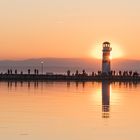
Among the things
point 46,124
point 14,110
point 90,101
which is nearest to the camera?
point 46,124

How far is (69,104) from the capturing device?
26734 millimetres

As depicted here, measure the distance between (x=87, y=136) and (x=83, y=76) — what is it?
4892cm

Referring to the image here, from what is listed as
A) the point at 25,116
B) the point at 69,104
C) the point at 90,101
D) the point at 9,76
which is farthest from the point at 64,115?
the point at 9,76

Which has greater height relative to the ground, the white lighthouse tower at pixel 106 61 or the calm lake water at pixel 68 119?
the white lighthouse tower at pixel 106 61

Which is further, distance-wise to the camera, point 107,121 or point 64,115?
point 64,115

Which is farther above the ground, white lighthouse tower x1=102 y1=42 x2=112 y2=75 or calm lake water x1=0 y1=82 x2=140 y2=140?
white lighthouse tower x1=102 y1=42 x2=112 y2=75

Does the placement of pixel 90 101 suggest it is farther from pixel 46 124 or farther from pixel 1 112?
pixel 46 124

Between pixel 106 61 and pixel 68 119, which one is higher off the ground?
pixel 106 61

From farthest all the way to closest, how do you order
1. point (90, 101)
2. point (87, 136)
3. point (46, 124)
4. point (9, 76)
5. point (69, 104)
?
point (9, 76), point (90, 101), point (69, 104), point (46, 124), point (87, 136)

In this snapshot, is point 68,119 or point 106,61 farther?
point 106,61

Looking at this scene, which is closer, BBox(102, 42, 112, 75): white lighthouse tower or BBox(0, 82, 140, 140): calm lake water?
BBox(0, 82, 140, 140): calm lake water

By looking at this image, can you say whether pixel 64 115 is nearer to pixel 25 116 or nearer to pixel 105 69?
pixel 25 116

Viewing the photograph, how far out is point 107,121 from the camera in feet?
65.7

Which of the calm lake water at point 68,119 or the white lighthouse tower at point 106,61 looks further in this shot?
the white lighthouse tower at point 106,61
